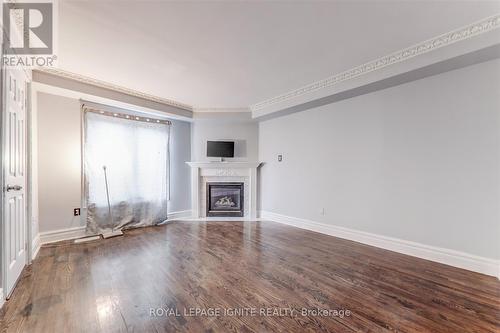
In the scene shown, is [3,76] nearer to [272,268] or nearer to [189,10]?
[189,10]

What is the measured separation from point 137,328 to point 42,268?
6.28ft

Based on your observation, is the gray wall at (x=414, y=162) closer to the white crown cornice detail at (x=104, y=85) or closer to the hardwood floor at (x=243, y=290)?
the hardwood floor at (x=243, y=290)

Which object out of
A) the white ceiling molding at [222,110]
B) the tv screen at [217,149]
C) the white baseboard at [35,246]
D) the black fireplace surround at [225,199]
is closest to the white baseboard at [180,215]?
the black fireplace surround at [225,199]

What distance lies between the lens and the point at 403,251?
3.21m

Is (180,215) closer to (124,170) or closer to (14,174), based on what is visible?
(124,170)

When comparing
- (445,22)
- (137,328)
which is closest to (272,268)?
(137,328)

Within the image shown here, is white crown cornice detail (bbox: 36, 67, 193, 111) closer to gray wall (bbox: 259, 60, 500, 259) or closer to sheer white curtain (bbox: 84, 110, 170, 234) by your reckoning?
sheer white curtain (bbox: 84, 110, 170, 234)

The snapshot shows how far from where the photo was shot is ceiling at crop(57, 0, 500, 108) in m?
2.05

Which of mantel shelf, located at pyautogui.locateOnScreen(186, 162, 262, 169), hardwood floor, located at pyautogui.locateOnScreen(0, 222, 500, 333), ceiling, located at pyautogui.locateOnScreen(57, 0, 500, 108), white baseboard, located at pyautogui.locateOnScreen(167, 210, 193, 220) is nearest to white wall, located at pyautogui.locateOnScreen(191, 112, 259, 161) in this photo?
mantel shelf, located at pyautogui.locateOnScreen(186, 162, 262, 169)

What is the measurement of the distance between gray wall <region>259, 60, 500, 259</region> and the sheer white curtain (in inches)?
121

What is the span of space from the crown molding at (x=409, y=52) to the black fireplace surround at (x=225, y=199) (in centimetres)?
271

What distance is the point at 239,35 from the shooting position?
95.8 inches

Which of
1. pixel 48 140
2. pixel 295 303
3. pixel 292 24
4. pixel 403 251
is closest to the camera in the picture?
pixel 295 303

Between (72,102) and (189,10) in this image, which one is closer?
(189,10)
